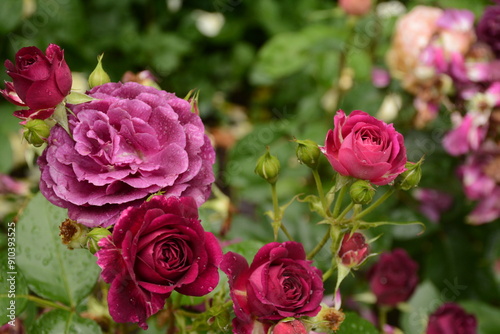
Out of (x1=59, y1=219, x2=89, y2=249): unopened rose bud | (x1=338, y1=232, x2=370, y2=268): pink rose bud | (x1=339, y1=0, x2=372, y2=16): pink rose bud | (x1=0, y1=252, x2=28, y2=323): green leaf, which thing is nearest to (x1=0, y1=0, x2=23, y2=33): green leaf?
(x1=339, y1=0, x2=372, y2=16): pink rose bud

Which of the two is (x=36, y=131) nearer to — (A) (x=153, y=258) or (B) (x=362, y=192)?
(A) (x=153, y=258)

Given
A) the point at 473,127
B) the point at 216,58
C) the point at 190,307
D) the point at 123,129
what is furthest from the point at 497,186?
the point at 216,58

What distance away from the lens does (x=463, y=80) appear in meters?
0.90

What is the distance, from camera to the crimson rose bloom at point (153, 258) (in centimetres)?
41

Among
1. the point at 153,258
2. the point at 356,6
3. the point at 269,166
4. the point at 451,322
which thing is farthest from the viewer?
the point at 356,6

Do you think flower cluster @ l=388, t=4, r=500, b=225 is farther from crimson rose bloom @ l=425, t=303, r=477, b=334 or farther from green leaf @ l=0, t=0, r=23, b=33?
green leaf @ l=0, t=0, r=23, b=33

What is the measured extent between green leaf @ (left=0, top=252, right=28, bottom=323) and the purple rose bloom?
748mm

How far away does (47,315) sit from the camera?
544 millimetres

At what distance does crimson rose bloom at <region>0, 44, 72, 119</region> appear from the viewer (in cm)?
43

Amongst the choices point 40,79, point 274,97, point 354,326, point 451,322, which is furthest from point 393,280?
point 274,97

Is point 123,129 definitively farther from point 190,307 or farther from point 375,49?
point 375,49

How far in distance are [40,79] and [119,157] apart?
0.29 feet

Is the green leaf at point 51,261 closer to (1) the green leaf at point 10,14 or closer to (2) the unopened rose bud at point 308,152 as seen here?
(2) the unopened rose bud at point 308,152

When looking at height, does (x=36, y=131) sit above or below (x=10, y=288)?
above
